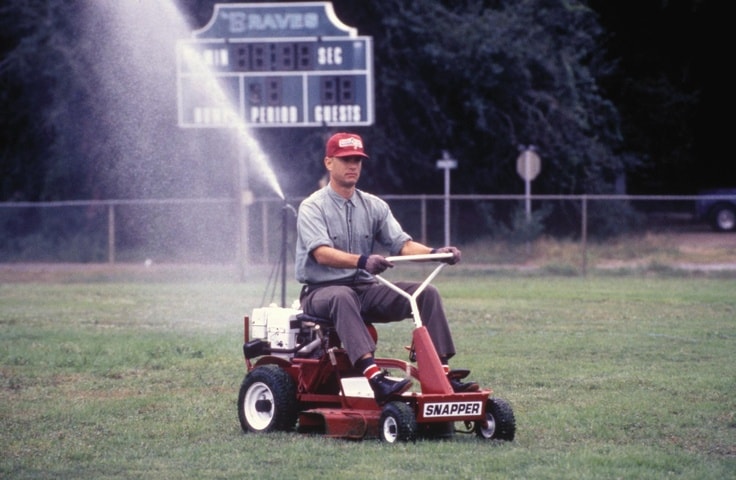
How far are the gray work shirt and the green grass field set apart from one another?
1107 mm

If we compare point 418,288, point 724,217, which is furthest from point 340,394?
point 724,217

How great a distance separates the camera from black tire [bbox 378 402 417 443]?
8.08 meters

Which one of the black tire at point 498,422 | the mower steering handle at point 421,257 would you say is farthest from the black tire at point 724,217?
the black tire at point 498,422

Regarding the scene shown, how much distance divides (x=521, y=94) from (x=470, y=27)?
206 centimetres

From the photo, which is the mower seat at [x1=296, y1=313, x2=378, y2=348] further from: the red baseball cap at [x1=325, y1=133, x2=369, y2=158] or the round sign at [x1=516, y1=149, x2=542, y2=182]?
the round sign at [x1=516, y1=149, x2=542, y2=182]

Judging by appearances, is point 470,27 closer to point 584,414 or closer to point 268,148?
point 268,148

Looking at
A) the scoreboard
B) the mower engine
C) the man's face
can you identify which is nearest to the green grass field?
the mower engine

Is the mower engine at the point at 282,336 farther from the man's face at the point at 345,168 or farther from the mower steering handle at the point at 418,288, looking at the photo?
the man's face at the point at 345,168

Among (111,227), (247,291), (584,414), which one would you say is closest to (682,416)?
(584,414)

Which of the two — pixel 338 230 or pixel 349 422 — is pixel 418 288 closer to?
pixel 338 230

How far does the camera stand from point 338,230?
8883 millimetres

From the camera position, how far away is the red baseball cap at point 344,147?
8820mm

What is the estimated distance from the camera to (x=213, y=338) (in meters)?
15.0

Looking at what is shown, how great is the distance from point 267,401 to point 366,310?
0.98 m
